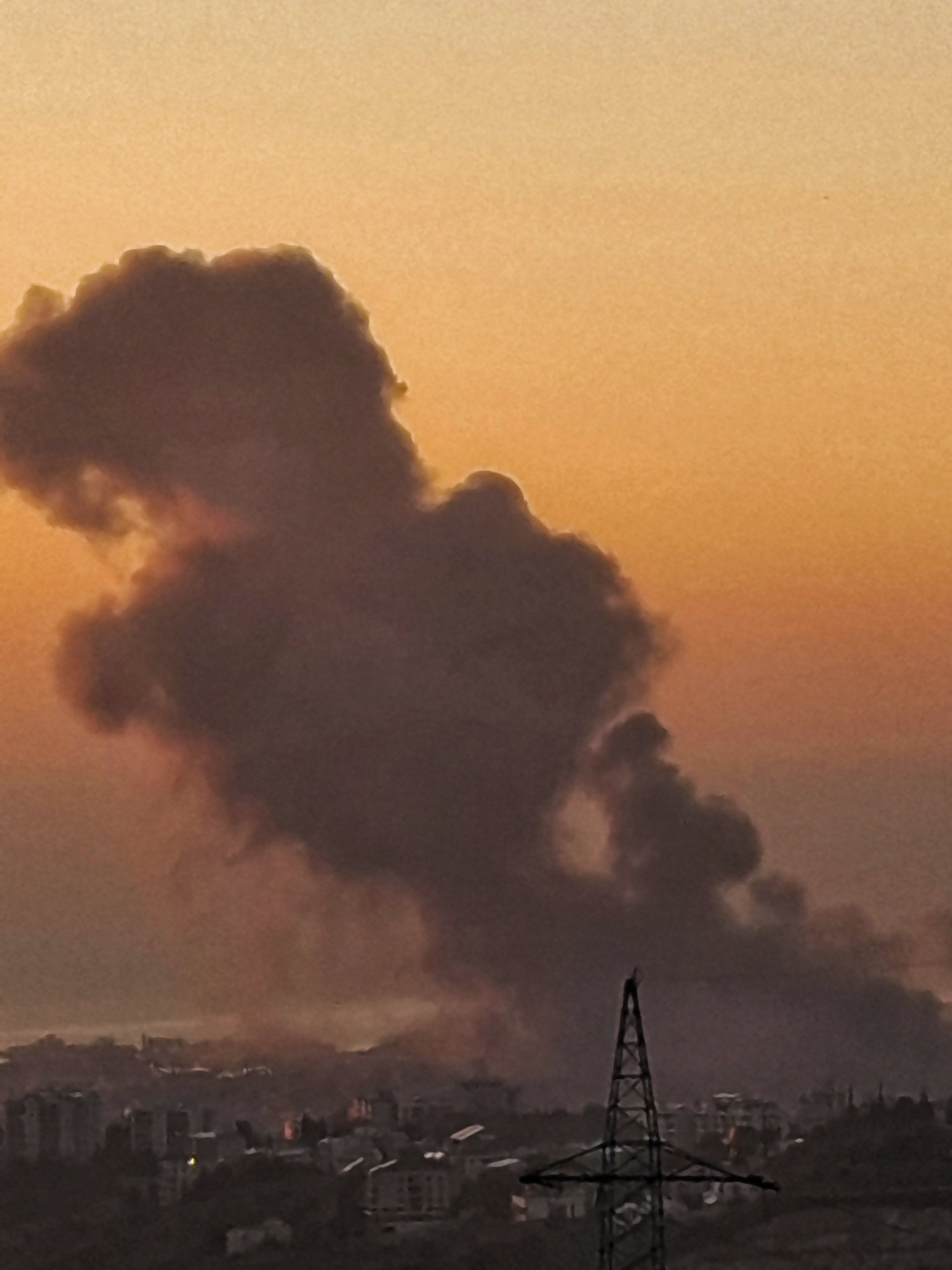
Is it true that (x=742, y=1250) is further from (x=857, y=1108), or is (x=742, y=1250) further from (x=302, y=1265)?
(x=857, y=1108)

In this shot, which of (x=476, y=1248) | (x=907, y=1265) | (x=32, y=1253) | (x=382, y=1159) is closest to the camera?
(x=907, y=1265)

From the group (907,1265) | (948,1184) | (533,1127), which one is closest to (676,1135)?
(533,1127)

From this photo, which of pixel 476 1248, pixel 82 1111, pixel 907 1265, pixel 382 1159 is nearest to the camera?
pixel 907 1265

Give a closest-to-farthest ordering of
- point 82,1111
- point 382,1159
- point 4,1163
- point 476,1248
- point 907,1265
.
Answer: point 907,1265
point 476,1248
point 382,1159
point 4,1163
point 82,1111

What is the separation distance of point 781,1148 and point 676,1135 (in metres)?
5.67

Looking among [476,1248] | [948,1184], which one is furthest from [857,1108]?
[476,1248]

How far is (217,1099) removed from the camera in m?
150

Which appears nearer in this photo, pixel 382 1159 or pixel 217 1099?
pixel 382 1159

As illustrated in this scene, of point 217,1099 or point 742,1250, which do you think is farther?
point 217,1099

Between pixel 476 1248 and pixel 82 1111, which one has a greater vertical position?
pixel 82 1111

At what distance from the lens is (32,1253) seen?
11300cm

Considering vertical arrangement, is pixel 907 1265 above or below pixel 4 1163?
below

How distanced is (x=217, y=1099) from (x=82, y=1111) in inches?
361

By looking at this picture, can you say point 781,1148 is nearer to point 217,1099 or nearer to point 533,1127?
point 533,1127
